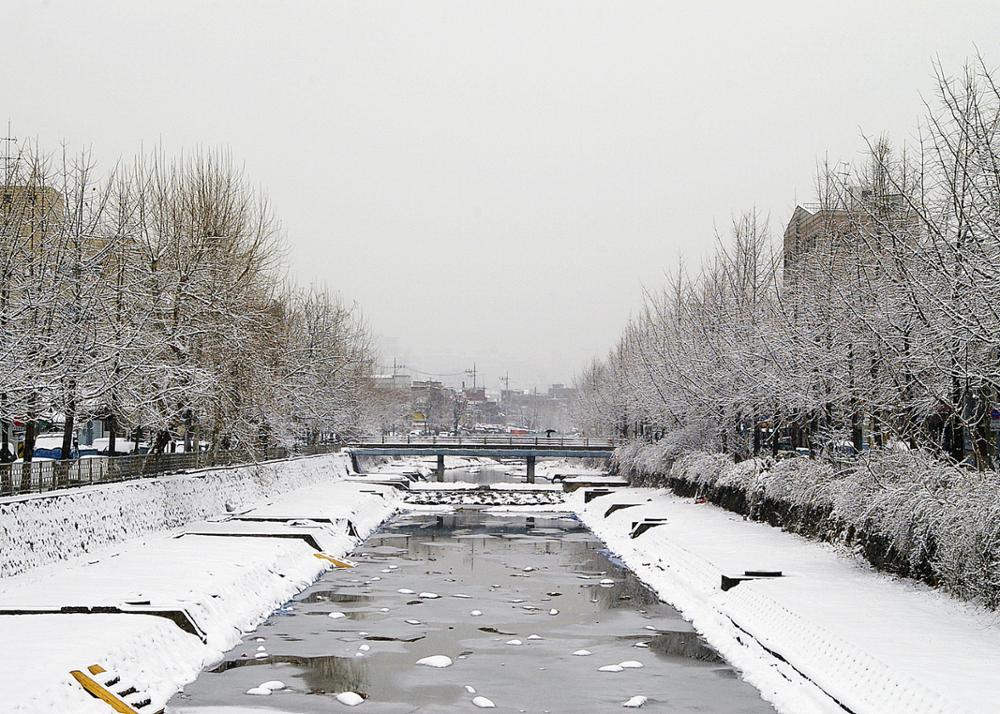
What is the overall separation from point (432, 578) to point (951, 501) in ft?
42.1

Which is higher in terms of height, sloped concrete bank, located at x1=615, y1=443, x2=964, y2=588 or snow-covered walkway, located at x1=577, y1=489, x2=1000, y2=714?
sloped concrete bank, located at x1=615, y1=443, x2=964, y2=588

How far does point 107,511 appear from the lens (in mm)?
26062

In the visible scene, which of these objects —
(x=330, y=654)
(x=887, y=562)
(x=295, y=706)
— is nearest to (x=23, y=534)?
(x=330, y=654)

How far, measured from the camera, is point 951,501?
17.3 m

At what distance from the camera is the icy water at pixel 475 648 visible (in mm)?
14359

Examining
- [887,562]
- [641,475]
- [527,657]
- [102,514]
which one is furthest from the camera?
[641,475]

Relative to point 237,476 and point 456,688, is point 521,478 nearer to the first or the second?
point 237,476

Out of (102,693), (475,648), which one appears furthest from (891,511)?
(102,693)

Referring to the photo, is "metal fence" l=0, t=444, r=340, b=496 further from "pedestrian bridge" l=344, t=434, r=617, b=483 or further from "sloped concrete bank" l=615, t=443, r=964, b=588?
"pedestrian bridge" l=344, t=434, r=617, b=483

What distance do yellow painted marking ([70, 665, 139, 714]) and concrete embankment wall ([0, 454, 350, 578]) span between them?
8.40 metres

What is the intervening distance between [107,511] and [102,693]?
553 inches

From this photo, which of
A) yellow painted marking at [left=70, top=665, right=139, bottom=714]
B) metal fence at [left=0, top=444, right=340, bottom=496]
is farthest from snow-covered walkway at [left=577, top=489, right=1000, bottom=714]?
metal fence at [left=0, top=444, right=340, bottom=496]

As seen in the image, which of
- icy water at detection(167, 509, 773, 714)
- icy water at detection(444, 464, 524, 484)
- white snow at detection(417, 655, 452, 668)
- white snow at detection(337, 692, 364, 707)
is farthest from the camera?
icy water at detection(444, 464, 524, 484)

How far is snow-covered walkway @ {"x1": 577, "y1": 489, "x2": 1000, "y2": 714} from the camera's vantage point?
12648mm
